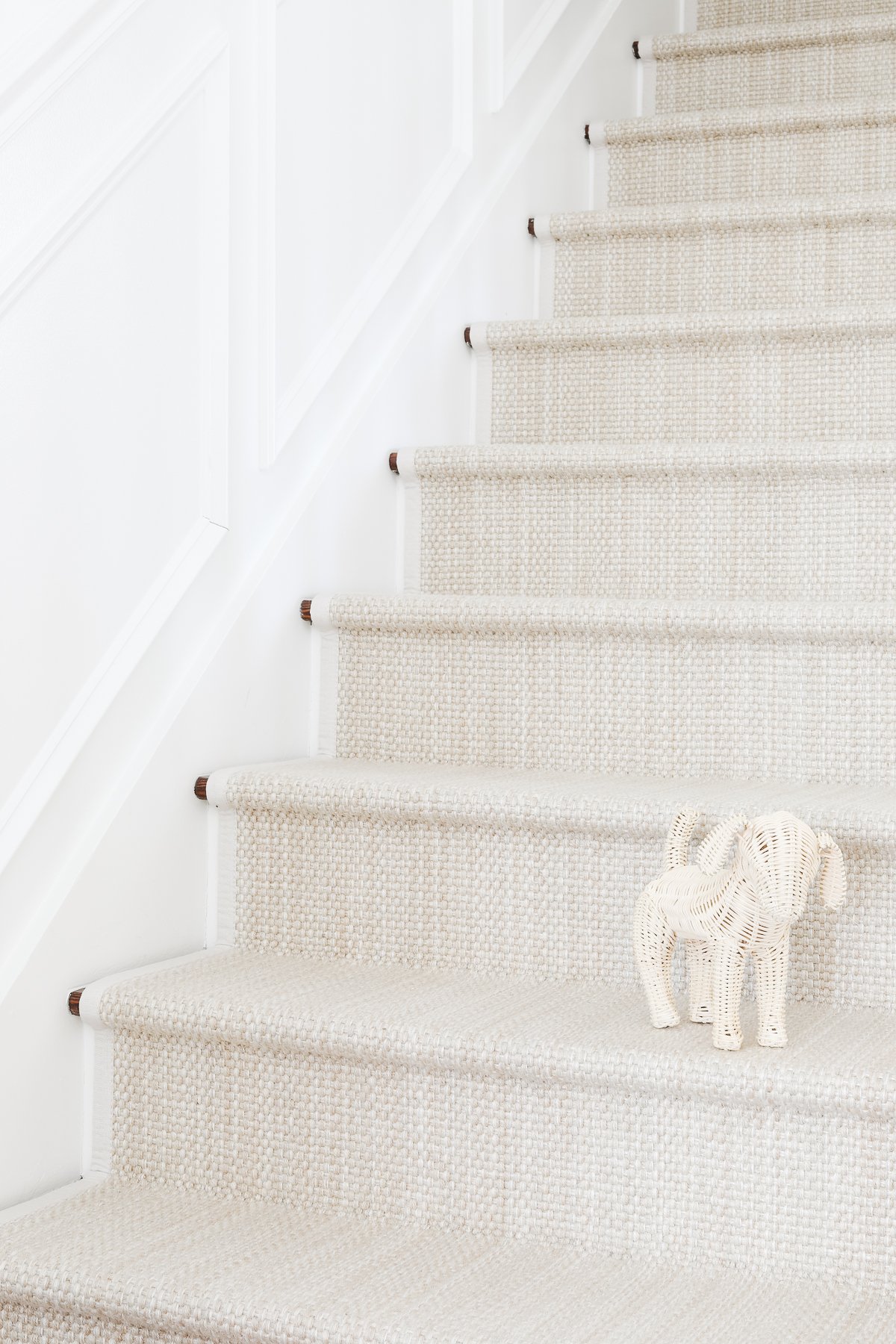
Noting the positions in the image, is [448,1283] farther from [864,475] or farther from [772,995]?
[864,475]

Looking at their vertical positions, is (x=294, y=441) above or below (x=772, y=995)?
above

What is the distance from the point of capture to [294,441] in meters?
1.59

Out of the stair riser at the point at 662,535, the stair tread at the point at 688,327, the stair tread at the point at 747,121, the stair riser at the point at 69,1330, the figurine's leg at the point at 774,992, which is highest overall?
the stair tread at the point at 747,121

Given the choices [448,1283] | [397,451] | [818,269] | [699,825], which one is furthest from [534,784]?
[818,269]

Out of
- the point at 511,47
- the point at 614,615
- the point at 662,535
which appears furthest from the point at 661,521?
the point at 511,47

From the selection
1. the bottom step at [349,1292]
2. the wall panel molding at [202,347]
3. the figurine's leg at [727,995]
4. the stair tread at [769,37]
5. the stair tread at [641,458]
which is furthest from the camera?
the stair tread at [769,37]

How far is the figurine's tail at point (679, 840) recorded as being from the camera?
3.73 feet

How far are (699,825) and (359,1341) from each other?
0.51 metres

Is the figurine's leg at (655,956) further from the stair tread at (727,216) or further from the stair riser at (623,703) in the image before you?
the stair tread at (727,216)

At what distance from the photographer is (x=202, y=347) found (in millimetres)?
1419

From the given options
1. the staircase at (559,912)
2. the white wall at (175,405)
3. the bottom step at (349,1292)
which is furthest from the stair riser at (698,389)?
the bottom step at (349,1292)

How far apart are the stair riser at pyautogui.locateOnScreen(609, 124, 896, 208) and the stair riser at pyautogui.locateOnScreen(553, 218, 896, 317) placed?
28 cm

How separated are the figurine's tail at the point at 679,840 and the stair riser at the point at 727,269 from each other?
1068 millimetres

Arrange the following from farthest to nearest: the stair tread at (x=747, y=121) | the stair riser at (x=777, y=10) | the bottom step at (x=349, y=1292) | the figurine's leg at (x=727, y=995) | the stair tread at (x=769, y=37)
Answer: the stair riser at (x=777, y=10), the stair tread at (x=769, y=37), the stair tread at (x=747, y=121), the figurine's leg at (x=727, y=995), the bottom step at (x=349, y=1292)
